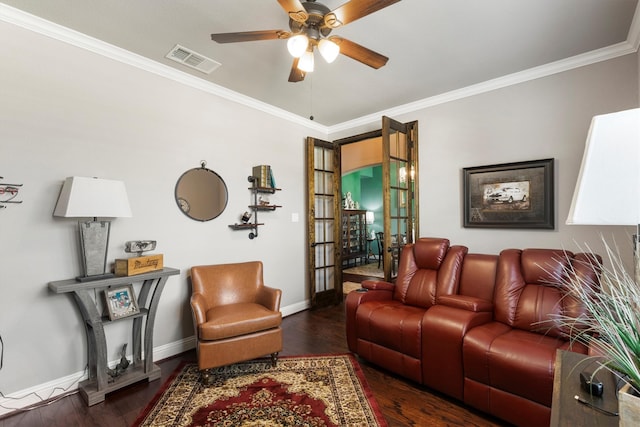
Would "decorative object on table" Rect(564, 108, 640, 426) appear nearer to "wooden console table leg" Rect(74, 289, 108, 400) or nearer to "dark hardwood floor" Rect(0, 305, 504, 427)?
"dark hardwood floor" Rect(0, 305, 504, 427)

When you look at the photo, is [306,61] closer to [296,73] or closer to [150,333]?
[296,73]

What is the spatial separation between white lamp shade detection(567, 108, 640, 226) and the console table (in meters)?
2.65

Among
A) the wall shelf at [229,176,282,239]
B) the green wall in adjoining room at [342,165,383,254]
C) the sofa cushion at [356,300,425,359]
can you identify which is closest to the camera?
the sofa cushion at [356,300,425,359]

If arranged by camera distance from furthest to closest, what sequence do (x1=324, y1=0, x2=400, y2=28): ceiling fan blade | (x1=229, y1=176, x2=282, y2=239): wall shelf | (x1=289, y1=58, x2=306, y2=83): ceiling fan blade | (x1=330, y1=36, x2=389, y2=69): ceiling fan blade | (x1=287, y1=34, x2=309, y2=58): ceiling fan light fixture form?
(x1=229, y1=176, x2=282, y2=239): wall shelf
(x1=289, y1=58, x2=306, y2=83): ceiling fan blade
(x1=330, y1=36, x2=389, y2=69): ceiling fan blade
(x1=287, y1=34, x2=309, y2=58): ceiling fan light fixture
(x1=324, y1=0, x2=400, y2=28): ceiling fan blade

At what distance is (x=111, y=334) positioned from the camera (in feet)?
8.12

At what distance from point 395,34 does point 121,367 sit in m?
3.43

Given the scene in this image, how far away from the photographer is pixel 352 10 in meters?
1.60

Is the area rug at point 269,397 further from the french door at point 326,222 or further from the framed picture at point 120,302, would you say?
the french door at point 326,222

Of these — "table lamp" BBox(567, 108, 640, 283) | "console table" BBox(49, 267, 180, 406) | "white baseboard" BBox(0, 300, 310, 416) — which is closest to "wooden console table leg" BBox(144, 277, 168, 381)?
"console table" BBox(49, 267, 180, 406)

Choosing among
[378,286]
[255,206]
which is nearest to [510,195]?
[378,286]

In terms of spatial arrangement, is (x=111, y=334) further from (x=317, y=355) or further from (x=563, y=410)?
(x=563, y=410)

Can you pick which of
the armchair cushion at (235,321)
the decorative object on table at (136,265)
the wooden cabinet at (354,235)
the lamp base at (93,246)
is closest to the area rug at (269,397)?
the armchair cushion at (235,321)

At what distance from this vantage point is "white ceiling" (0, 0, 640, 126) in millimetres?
2014

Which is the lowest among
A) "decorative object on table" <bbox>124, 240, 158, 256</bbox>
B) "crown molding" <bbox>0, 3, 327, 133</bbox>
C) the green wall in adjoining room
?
"decorative object on table" <bbox>124, 240, 158, 256</bbox>
